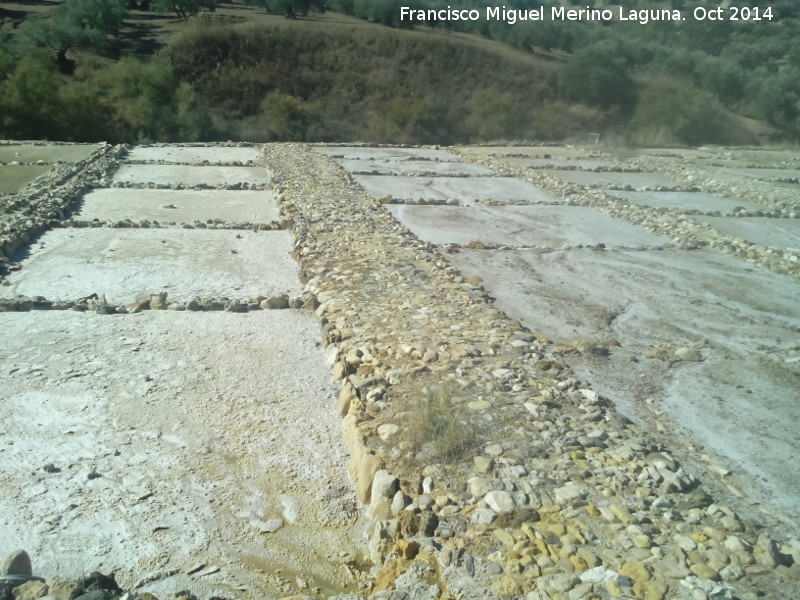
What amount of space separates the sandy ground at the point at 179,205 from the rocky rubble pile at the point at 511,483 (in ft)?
19.1

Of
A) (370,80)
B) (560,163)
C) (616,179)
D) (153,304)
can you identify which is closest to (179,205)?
(153,304)

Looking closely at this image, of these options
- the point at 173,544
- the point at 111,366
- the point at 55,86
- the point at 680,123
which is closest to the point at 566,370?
the point at 173,544

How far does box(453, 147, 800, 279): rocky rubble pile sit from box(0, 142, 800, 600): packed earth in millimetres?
150

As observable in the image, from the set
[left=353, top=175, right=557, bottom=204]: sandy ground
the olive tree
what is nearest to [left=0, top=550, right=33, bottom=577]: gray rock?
[left=353, top=175, right=557, bottom=204]: sandy ground

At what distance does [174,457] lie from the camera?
5.44m

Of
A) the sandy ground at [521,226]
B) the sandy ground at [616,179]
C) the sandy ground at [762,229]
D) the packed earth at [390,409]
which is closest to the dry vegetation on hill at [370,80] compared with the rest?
the sandy ground at [616,179]

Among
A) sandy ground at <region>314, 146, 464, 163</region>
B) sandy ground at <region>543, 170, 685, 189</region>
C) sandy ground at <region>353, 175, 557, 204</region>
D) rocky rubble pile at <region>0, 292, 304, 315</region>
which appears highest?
sandy ground at <region>314, 146, 464, 163</region>

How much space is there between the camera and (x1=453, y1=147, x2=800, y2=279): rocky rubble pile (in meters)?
11.5

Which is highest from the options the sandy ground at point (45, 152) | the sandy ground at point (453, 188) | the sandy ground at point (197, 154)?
the sandy ground at point (45, 152)

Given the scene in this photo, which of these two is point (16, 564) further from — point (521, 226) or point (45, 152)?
point (45, 152)

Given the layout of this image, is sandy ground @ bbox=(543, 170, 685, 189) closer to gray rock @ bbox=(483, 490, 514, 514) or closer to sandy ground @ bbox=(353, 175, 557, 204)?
sandy ground @ bbox=(353, 175, 557, 204)

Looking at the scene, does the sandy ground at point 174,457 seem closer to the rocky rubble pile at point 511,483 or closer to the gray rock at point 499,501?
the rocky rubble pile at point 511,483

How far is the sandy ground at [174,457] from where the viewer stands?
446cm

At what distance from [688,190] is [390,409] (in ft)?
44.4
